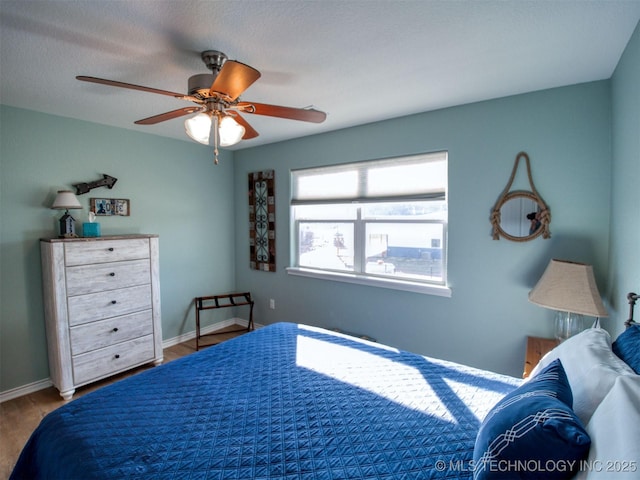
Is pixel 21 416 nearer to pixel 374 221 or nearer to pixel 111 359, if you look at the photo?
pixel 111 359

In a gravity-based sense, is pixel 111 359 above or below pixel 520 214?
below

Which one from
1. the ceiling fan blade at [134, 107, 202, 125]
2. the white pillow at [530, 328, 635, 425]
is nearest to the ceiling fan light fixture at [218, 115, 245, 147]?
the ceiling fan blade at [134, 107, 202, 125]

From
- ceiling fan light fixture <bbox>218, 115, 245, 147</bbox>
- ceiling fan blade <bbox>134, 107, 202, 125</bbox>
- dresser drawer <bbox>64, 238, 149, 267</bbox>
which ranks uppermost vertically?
ceiling fan blade <bbox>134, 107, 202, 125</bbox>

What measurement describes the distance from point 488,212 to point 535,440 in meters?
1.98

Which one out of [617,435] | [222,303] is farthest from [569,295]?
[222,303]

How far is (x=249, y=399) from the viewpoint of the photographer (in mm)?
1490

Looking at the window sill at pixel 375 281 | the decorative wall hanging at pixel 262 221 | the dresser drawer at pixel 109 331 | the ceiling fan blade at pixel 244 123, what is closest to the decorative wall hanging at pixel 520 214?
the window sill at pixel 375 281

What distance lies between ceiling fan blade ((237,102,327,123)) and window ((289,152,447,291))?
1364mm

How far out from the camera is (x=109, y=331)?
282cm

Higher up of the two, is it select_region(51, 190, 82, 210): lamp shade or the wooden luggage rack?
select_region(51, 190, 82, 210): lamp shade

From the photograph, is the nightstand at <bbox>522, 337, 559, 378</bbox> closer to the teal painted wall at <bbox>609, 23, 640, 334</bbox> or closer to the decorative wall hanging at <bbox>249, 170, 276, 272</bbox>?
the teal painted wall at <bbox>609, 23, 640, 334</bbox>

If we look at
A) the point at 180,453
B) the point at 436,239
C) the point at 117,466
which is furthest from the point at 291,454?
the point at 436,239

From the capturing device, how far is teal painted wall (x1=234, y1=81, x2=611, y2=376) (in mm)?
2139

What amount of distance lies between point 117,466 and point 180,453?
20 cm
